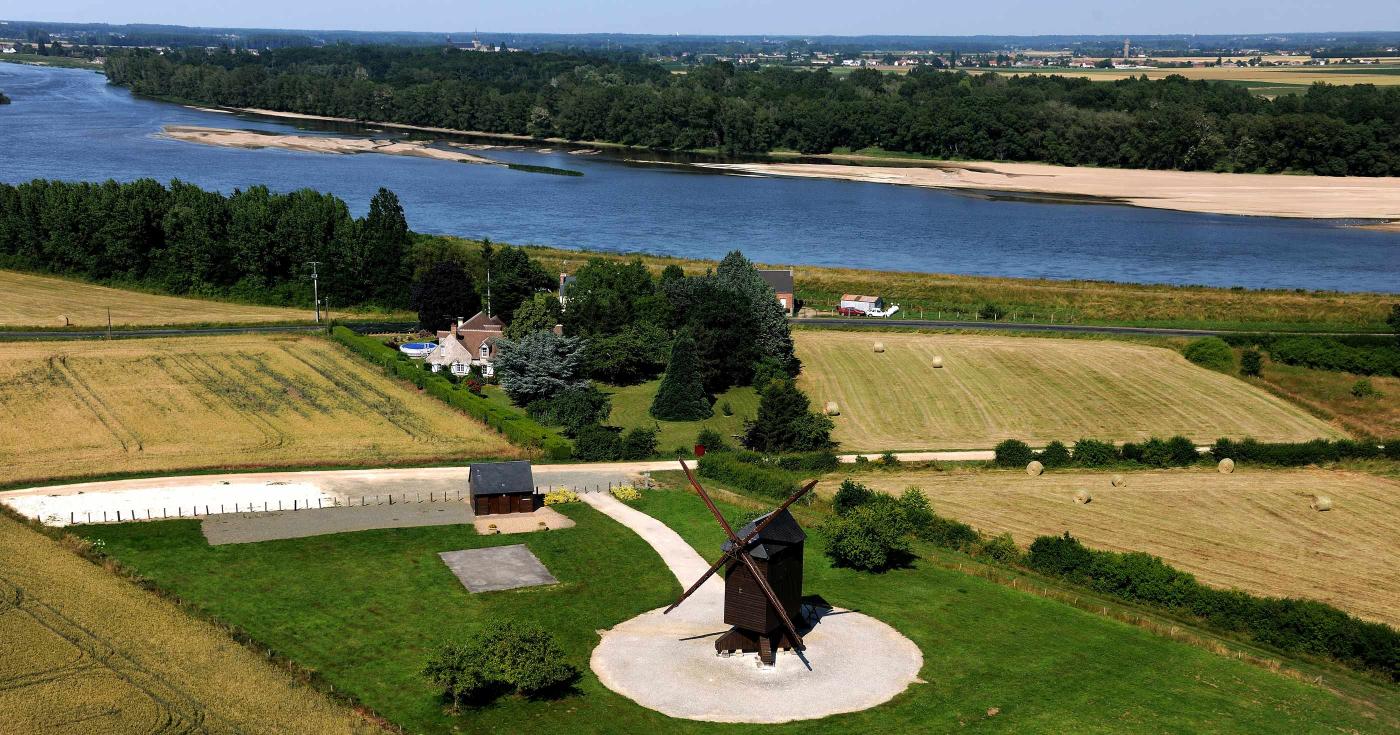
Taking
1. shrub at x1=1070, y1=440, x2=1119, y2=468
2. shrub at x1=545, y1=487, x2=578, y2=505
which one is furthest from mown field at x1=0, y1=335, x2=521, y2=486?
shrub at x1=1070, y1=440, x2=1119, y2=468

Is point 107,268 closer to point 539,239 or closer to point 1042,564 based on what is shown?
point 539,239

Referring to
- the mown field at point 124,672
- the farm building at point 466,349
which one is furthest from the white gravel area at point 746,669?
the farm building at point 466,349

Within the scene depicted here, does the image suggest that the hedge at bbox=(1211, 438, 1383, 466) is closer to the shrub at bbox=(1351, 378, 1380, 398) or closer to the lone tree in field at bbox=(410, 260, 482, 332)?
the shrub at bbox=(1351, 378, 1380, 398)

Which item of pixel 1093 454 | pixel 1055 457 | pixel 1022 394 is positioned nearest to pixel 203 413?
pixel 1055 457

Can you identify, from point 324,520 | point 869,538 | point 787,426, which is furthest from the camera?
point 787,426

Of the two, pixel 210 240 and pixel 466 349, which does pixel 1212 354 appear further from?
pixel 210 240

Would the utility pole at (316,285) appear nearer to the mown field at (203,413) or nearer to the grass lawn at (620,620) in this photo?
the mown field at (203,413)
